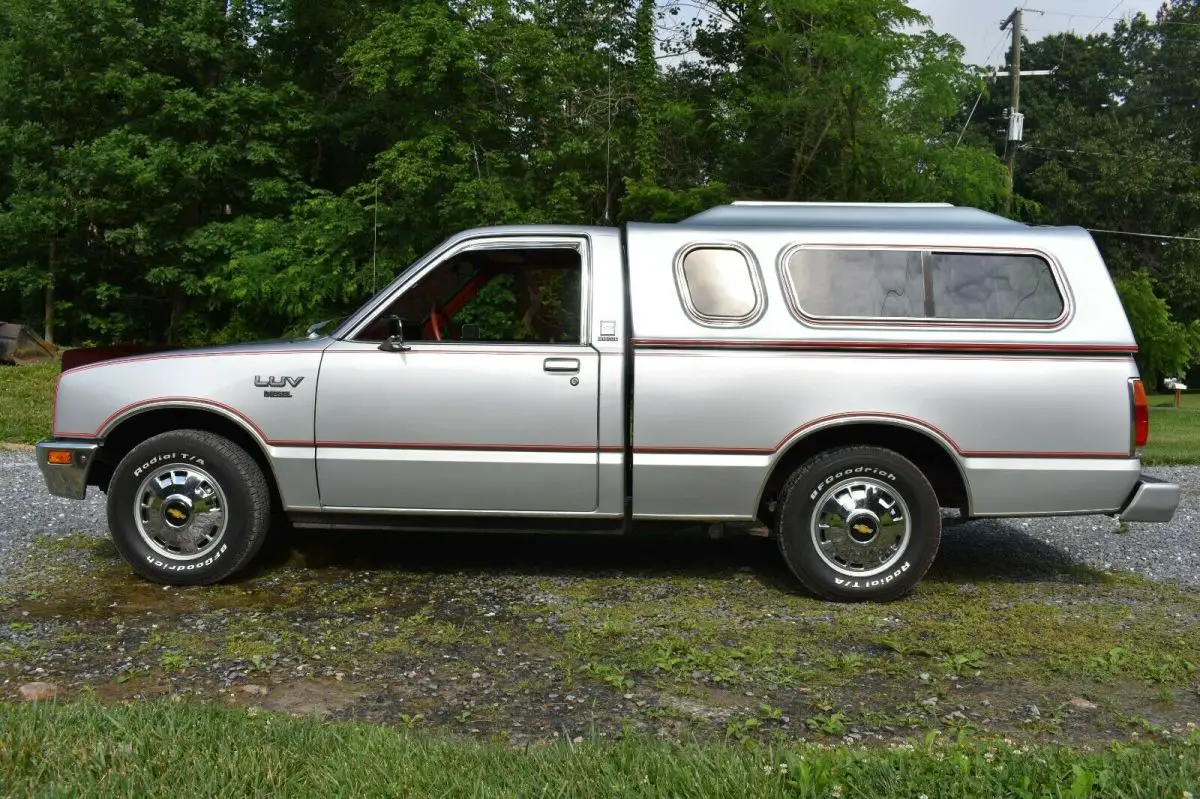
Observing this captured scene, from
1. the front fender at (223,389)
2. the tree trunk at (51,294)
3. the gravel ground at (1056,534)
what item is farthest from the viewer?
the tree trunk at (51,294)

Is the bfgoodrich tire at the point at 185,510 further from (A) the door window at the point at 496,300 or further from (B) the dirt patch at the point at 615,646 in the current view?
(A) the door window at the point at 496,300

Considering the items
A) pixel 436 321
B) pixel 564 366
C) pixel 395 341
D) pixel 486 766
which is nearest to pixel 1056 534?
pixel 564 366

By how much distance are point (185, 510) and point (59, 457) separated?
0.77m

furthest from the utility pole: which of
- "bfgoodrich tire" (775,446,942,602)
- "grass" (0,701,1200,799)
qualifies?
"grass" (0,701,1200,799)

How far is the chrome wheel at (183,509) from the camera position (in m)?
5.82

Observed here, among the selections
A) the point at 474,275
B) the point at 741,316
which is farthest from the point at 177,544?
the point at 741,316

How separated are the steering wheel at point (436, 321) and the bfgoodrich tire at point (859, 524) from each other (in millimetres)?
2078

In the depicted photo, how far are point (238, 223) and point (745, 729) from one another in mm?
21452

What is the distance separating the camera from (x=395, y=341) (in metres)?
5.70

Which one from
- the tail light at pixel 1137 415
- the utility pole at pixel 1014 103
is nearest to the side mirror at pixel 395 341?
the tail light at pixel 1137 415

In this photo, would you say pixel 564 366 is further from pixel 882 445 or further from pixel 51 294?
pixel 51 294

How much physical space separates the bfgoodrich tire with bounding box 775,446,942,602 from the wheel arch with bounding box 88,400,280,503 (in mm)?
2805

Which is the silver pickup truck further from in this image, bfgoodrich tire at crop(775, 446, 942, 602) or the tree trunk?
the tree trunk

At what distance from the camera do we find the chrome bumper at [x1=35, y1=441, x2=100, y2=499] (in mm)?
5863
